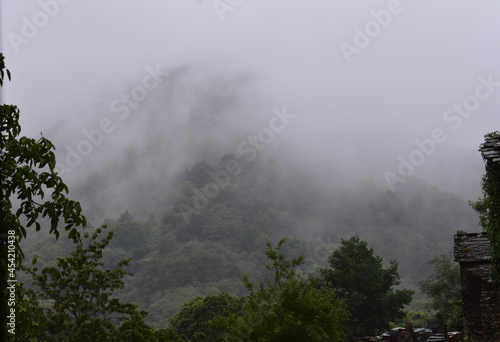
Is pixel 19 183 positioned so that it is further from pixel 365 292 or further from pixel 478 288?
pixel 365 292

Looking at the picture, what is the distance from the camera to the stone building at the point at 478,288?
78.1ft

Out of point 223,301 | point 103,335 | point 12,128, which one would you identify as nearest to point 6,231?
point 12,128

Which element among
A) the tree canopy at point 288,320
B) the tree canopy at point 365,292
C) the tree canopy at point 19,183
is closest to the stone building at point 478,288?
the tree canopy at point 288,320

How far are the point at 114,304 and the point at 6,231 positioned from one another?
88.7 ft

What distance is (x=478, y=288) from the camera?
25.0 meters

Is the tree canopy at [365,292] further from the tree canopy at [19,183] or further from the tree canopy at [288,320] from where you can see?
the tree canopy at [19,183]

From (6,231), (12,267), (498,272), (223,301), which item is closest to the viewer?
(6,231)

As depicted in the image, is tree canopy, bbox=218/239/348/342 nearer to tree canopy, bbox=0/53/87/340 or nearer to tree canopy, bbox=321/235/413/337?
tree canopy, bbox=0/53/87/340

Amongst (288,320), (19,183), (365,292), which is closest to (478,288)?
(288,320)

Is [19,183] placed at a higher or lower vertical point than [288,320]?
lower

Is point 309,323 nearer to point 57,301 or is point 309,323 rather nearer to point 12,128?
point 57,301

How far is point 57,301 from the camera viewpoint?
103 feet

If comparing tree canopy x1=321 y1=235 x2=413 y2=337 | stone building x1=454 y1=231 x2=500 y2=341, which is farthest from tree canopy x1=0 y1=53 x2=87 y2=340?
tree canopy x1=321 y1=235 x2=413 y2=337

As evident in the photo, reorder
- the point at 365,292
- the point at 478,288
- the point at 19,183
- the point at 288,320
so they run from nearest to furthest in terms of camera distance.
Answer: the point at 19,183, the point at 478,288, the point at 288,320, the point at 365,292
